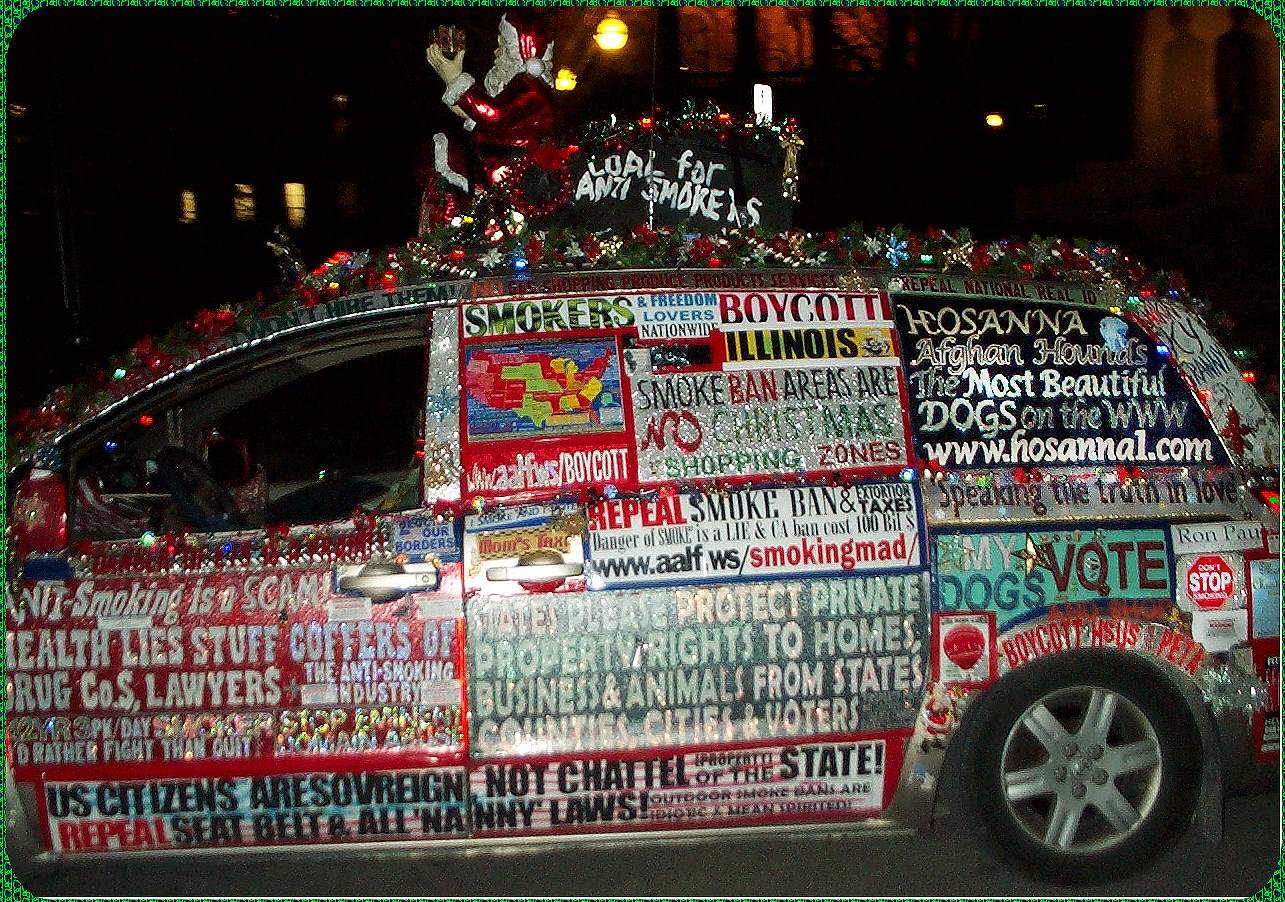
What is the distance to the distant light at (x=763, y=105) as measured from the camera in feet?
14.9

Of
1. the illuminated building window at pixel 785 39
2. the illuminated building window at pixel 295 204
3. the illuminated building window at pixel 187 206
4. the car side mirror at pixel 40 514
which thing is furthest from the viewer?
the illuminated building window at pixel 295 204

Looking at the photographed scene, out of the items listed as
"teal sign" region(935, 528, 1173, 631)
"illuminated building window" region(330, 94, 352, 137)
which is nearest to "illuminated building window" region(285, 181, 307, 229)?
"illuminated building window" region(330, 94, 352, 137)

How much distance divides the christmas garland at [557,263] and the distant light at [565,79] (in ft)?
25.4

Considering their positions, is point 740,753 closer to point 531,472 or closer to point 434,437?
point 531,472

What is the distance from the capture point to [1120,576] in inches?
139

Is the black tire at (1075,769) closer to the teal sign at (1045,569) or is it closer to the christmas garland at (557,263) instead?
the teal sign at (1045,569)

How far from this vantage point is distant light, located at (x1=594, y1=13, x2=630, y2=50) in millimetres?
10781

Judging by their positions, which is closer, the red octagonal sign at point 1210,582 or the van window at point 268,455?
the red octagonal sign at point 1210,582

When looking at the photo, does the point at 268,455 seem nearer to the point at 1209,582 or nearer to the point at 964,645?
the point at 964,645

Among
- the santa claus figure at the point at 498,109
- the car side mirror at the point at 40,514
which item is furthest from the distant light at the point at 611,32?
the car side mirror at the point at 40,514

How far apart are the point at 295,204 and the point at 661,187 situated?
1394cm

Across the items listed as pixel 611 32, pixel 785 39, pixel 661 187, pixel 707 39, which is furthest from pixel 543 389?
pixel 785 39

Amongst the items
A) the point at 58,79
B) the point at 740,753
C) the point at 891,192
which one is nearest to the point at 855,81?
the point at 891,192

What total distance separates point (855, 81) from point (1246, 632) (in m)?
11.2
